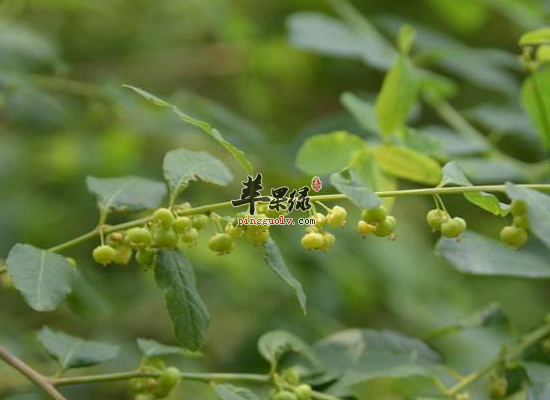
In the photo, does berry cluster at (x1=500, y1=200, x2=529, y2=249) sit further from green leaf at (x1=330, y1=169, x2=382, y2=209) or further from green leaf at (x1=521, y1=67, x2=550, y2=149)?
green leaf at (x1=521, y1=67, x2=550, y2=149)

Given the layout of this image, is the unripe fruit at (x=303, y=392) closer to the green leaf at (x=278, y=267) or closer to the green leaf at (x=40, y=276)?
the green leaf at (x=278, y=267)

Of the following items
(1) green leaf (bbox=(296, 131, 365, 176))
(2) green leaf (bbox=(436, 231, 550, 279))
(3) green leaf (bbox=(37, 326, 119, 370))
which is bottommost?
(3) green leaf (bbox=(37, 326, 119, 370))

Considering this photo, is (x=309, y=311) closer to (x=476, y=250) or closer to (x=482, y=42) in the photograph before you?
(x=476, y=250)

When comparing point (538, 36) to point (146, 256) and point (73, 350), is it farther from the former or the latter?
point (73, 350)

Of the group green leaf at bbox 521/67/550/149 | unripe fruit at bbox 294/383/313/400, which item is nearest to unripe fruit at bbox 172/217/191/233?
unripe fruit at bbox 294/383/313/400

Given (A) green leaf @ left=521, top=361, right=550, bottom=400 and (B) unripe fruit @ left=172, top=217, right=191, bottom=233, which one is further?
(A) green leaf @ left=521, top=361, right=550, bottom=400

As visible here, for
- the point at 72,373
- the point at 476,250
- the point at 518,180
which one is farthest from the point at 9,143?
the point at 476,250

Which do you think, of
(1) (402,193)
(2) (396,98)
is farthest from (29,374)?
(2) (396,98)
